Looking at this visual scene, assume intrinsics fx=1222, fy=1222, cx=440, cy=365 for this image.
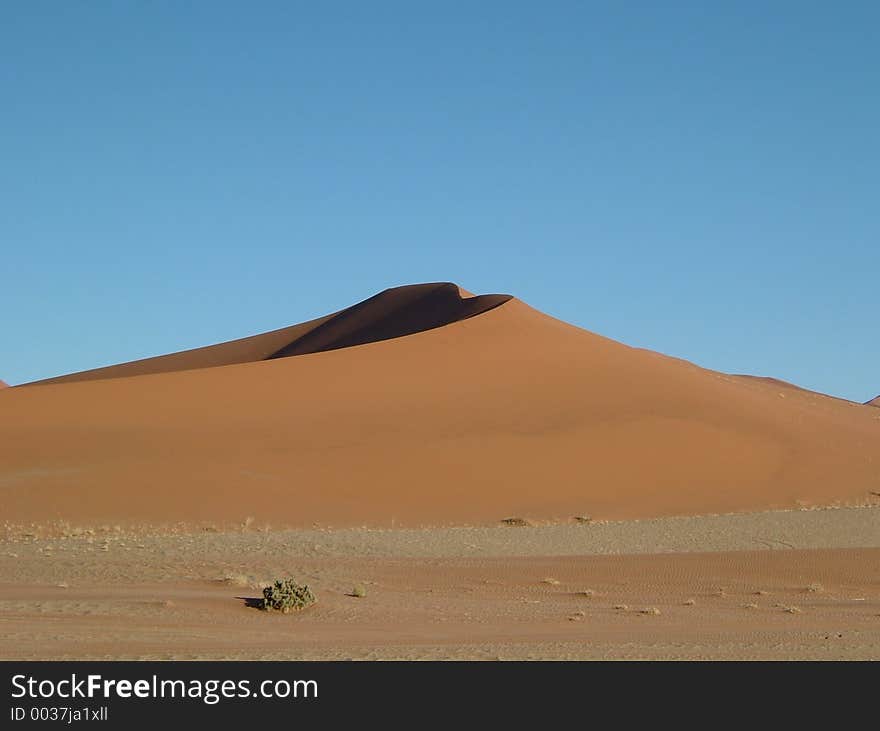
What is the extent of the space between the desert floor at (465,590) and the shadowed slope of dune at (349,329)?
25416 mm

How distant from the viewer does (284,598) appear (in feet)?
46.3

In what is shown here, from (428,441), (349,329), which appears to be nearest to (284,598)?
(428,441)

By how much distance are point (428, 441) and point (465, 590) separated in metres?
14.7

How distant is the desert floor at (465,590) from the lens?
11.7 meters

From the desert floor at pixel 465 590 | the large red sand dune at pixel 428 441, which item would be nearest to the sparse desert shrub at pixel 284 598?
the desert floor at pixel 465 590

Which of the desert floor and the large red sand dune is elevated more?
the large red sand dune

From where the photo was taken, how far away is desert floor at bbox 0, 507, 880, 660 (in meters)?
11.7

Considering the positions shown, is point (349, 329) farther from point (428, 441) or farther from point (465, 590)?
point (465, 590)

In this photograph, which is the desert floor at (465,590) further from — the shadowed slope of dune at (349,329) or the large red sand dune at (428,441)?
the shadowed slope of dune at (349,329)

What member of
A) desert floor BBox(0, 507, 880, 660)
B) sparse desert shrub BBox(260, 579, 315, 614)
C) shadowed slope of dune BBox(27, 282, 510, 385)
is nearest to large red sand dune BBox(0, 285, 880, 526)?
desert floor BBox(0, 507, 880, 660)

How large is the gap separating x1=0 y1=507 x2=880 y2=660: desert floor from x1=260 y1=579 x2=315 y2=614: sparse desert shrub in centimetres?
14

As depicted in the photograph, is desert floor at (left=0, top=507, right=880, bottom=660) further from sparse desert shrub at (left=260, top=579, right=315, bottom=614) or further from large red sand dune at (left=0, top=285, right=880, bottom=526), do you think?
large red sand dune at (left=0, top=285, right=880, bottom=526)
